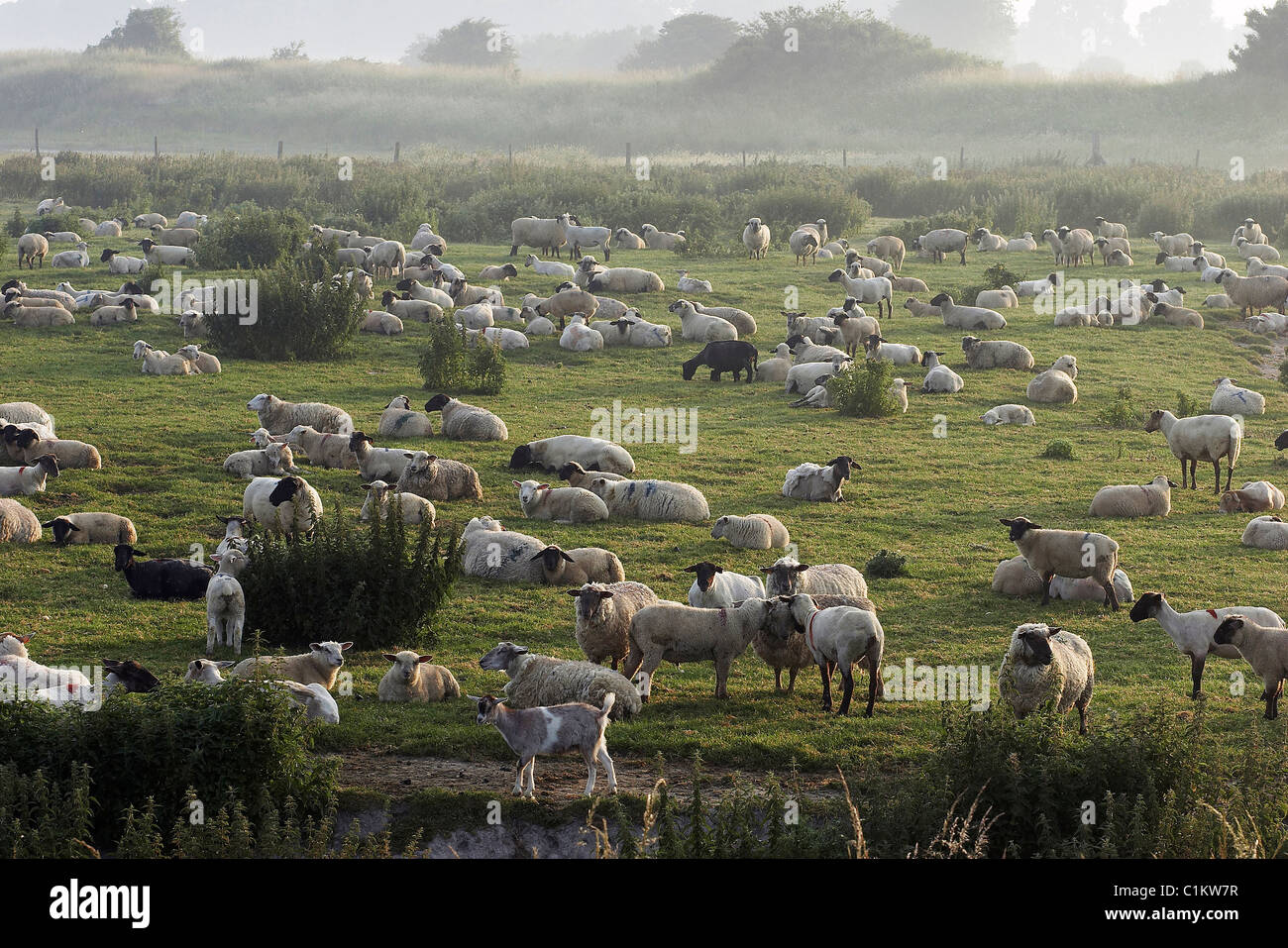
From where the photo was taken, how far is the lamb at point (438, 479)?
1667 centimetres

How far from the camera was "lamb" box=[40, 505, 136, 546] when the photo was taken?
14.4 meters

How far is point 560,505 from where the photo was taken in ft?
53.2

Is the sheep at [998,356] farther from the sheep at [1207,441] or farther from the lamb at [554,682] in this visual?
the lamb at [554,682]

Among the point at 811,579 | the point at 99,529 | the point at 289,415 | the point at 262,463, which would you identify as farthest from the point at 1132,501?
the point at 99,529

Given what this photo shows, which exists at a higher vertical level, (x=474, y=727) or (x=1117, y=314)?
(x=1117, y=314)

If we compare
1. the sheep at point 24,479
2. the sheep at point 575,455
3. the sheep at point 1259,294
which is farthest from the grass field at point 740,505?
the sheep at point 1259,294

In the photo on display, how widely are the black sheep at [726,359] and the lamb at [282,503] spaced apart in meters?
11.3

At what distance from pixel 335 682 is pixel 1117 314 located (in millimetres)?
24933

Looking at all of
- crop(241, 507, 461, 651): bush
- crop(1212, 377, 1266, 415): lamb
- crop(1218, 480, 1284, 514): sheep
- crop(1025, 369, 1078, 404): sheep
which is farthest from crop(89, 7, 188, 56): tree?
crop(241, 507, 461, 651): bush

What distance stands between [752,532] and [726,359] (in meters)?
10.3
